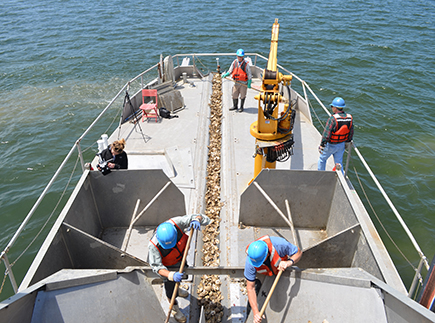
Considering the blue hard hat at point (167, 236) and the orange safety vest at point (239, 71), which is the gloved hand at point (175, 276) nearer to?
the blue hard hat at point (167, 236)

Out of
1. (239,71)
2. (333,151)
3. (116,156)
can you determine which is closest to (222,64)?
(239,71)

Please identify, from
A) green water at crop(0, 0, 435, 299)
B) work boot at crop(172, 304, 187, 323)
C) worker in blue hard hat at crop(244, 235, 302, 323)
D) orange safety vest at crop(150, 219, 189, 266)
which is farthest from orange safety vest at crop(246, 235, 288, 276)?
green water at crop(0, 0, 435, 299)

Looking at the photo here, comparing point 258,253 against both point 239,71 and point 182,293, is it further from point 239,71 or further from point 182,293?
point 239,71

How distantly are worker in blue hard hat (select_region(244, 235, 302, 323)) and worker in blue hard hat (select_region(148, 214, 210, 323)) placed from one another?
3.07 ft

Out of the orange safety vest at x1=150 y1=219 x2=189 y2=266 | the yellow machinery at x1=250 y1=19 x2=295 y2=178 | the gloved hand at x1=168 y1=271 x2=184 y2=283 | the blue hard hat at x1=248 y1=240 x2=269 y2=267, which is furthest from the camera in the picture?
the yellow machinery at x1=250 y1=19 x2=295 y2=178

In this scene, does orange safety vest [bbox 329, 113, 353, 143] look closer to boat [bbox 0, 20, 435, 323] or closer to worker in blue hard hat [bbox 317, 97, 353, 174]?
worker in blue hard hat [bbox 317, 97, 353, 174]

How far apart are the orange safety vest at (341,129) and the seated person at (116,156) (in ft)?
14.3

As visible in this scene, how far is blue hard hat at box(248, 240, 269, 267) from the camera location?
4172 millimetres

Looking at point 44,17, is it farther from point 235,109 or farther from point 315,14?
point 235,109

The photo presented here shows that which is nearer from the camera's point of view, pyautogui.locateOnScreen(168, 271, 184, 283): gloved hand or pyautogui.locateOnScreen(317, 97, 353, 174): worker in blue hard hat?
pyautogui.locateOnScreen(168, 271, 184, 283): gloved hand

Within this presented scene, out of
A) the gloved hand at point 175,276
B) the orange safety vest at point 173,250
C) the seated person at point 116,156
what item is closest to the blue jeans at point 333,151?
the orange safety vest at point 173,250

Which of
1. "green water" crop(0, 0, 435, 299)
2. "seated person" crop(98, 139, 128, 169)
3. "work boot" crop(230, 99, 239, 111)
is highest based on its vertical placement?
"seated person" crop(98, 139, 128, 169)

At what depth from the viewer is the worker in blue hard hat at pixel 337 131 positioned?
6.85m

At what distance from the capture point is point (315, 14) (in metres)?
27.7
